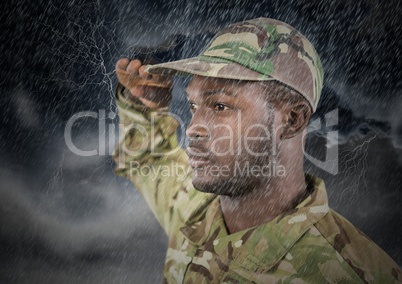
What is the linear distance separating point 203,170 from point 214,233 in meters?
0.26

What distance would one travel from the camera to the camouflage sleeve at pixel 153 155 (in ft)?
7.53

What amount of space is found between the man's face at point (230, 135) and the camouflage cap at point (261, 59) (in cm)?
5

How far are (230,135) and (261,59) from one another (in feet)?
0.90

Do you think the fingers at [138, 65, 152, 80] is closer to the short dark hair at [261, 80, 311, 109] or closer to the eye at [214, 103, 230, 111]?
the eye at [214, 103, 230, 111]

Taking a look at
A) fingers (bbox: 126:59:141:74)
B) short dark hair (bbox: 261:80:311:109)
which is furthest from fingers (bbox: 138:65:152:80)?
short dark hair (bbox: 261:80:311:109)

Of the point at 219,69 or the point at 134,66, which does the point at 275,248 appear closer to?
the point at 219,69

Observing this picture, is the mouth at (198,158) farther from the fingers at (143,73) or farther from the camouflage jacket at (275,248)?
the fingers at (143,73)

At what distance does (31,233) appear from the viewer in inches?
155

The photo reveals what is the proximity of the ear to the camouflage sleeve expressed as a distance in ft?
1.96

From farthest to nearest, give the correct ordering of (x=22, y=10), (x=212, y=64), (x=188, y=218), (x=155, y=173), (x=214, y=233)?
(x=22, y=10)
(x=155, y=173)
(x=188, y=218)
(x=214, y=233)
(x=212, y=64)

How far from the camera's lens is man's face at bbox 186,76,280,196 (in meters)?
1.79

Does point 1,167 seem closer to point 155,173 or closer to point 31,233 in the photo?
A: point 31,233

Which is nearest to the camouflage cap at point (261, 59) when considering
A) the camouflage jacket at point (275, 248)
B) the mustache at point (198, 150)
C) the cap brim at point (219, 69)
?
the cap brim at point (219, 69)

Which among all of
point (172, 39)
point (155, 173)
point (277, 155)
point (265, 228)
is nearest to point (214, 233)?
point (265, 228)
